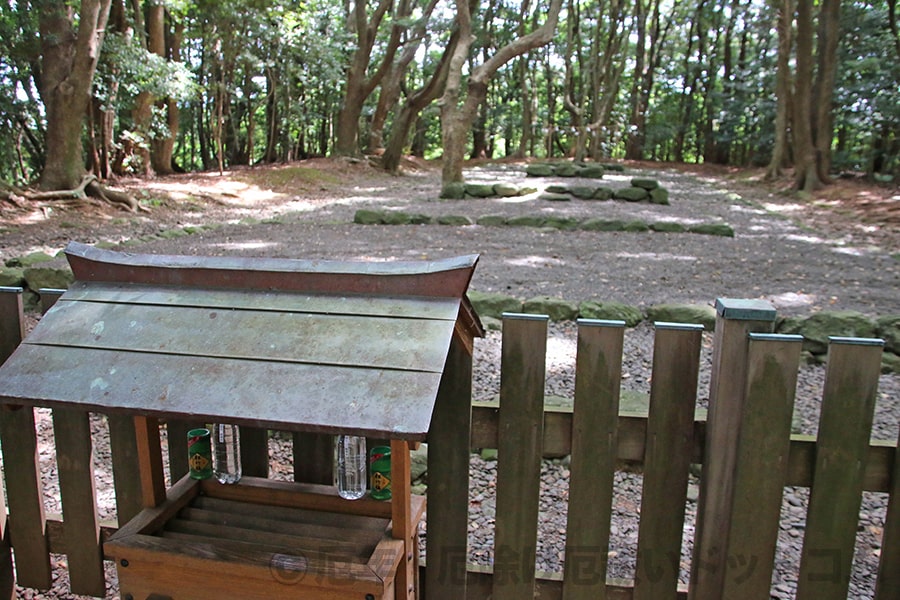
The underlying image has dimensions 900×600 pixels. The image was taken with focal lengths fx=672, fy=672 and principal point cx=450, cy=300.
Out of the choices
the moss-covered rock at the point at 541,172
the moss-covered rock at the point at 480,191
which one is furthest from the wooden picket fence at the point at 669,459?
the moss-covered rock at the point at 541,172

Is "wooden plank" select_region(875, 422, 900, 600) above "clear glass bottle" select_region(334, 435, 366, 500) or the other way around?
the other way around

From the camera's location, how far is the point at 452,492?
182 cm

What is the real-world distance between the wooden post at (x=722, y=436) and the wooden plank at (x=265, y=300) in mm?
697

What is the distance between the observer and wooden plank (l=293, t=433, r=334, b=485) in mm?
1861

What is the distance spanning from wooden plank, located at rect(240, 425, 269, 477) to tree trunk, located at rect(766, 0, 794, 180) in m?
17.6

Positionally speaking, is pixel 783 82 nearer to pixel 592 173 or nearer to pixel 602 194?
pixel 592 173

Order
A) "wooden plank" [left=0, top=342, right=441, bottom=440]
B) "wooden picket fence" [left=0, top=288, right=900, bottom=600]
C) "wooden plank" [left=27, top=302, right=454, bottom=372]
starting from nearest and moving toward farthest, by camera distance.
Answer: "wooden plank" [left=0, top=342, right=441, bottom=440] → "wooden plank" [left=27, top=302, right=454, bottom=372] → "wooden picket fence" [left=0, top=288, right=900, bottom=600]

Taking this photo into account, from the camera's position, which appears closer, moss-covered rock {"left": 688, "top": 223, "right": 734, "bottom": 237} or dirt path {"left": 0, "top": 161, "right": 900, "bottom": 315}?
dirt path {"left": 0, "top": 161, "right": 900, "bottom": 315}

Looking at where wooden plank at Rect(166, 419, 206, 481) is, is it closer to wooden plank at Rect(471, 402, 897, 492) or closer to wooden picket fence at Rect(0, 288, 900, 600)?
wooden picket fence at Rect(0, 288, 900, 600)

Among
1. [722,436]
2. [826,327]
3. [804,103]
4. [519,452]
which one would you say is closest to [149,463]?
[519,452]

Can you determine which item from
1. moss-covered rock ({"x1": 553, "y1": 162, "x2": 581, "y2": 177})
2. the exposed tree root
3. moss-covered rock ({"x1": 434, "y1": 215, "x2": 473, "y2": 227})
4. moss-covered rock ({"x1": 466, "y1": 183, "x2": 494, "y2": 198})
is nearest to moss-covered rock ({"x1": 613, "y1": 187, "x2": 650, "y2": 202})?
moss-covered rock ({"x1": 466, "y1": 183, "x2": 494, "y2": 198})

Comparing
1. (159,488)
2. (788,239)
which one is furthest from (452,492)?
(788,239)

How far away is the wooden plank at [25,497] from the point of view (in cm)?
198

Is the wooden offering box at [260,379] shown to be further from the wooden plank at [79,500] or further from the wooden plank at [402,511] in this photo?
the wooden plank at [79,500]
